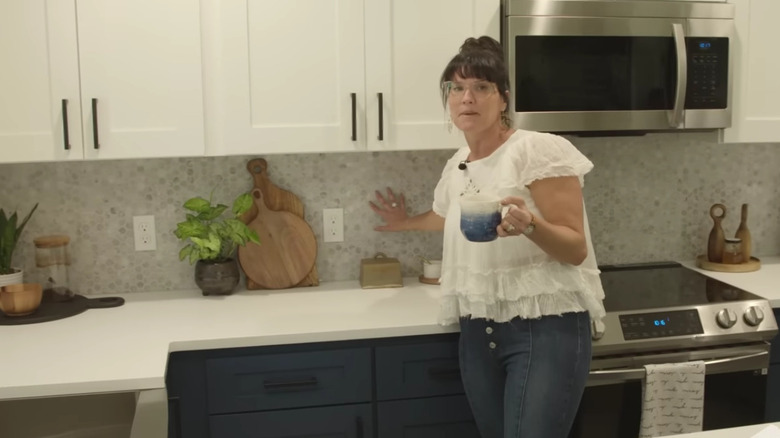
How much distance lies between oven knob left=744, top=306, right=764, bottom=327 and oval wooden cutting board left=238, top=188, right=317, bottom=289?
141cm

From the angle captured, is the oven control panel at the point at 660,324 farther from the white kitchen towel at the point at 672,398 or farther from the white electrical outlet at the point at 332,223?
the white electrical outlet at the point at 332,223

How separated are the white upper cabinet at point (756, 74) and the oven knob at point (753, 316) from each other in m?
0.60

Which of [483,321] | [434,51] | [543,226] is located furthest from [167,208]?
[543,226]

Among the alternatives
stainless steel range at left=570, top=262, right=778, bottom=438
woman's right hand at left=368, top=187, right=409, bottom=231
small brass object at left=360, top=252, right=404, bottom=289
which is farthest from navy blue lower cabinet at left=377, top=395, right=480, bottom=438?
woman's right hand at left=368, top=187, right=409, bottom=231

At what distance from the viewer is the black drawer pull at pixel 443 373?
6.98 feet

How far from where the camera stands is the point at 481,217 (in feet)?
5.45

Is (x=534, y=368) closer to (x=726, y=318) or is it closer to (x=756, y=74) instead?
(x=726, y=318)

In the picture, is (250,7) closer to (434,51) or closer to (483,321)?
(434,51)

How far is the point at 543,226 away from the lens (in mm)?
1704

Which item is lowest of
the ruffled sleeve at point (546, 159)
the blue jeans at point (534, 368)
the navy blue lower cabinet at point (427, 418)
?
the navy blue lower cabinet at point (427, 418)

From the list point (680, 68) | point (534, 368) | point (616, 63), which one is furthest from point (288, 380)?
point (680, 68)

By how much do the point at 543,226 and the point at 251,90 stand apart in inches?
39.1

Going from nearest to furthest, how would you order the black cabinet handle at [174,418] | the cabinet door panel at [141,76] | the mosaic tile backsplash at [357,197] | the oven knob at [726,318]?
the black cabinet handle at [174,418]
the cabinet door panel at [141,76]
the oven knob at [726,318]
the mosaic tile backsplash at [357,197]

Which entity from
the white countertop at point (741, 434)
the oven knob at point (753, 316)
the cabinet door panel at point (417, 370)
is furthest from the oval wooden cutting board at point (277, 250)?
the white countertop at point (741, 434)
